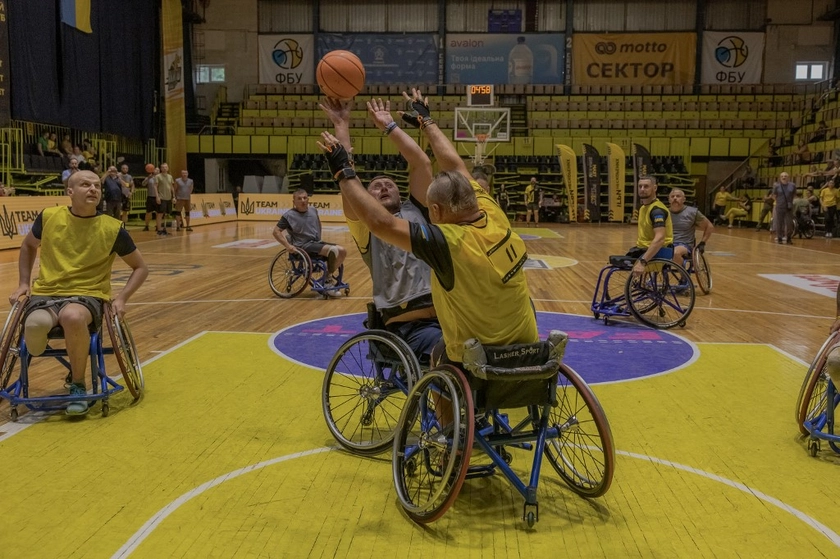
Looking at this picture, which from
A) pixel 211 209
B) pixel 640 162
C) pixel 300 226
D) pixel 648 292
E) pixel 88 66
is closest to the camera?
pixel 648 292

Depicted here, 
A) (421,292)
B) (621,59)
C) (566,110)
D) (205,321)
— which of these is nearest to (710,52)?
(621,59)

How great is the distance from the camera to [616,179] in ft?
76.1

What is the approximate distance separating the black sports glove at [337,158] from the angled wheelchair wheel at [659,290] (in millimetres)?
4505

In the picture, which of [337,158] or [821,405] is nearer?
[337,158]

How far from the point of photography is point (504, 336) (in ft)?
9.44

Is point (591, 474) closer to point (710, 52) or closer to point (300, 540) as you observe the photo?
point (300, 540)

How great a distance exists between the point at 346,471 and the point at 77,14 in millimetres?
19368

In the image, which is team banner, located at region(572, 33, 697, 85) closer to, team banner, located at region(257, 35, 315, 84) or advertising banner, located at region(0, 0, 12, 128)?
team banner, located at region(257, 35, 315, 84)

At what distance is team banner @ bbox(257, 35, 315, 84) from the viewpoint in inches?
1110

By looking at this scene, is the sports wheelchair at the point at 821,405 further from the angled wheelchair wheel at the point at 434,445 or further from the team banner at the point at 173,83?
the team banner at the point at 173,83

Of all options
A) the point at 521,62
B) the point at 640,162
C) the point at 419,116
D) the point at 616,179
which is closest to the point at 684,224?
the point at 419,116

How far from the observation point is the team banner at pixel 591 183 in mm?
22969

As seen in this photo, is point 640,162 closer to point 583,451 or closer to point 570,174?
point 570,174

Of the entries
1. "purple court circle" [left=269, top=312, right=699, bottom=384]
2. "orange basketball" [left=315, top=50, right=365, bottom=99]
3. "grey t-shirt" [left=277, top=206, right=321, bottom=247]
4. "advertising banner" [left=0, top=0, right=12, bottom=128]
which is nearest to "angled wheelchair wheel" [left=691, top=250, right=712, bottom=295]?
"purple court circle" [left=269, top=312, right=699, bottom=384]
